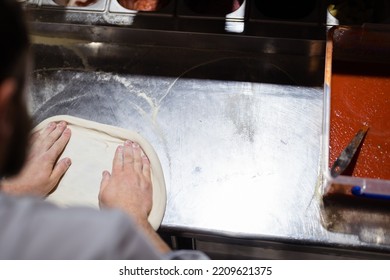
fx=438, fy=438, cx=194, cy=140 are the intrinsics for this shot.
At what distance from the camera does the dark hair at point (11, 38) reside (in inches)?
33.4

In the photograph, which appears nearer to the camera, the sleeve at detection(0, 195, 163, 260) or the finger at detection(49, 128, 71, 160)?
the sleeve at detection(0, 195, 163, 260)

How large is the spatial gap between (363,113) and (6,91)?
144 cm

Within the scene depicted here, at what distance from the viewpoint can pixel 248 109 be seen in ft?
6.54

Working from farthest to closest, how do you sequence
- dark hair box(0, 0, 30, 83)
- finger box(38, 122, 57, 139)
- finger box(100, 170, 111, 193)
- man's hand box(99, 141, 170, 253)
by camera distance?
finger box(38, 122, 57, 139) < finger box(100, 170, 111, 193) < man's hand box(99, 141, 170, 253) < dark hair box(0, 0, 30, 83)

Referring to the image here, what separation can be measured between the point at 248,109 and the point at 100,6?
34.7 inches

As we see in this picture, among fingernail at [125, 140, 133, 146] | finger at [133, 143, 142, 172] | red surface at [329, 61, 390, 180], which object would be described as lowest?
finger at [133, 143, 142, 172]

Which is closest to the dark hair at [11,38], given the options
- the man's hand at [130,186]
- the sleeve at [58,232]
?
the sleeve at [58,232]

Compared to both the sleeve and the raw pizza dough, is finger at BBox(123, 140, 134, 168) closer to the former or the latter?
the raw pizza dough

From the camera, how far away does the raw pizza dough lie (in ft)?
5.95

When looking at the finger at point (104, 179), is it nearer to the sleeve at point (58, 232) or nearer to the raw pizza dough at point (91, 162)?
the raw pizza dough at point (91, 162)

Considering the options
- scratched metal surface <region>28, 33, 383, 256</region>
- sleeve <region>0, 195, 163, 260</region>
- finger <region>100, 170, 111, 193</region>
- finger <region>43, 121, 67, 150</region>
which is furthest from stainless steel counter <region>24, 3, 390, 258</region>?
sleeve <region>0, 195, 163, 260</region>

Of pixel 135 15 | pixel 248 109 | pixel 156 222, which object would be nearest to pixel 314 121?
pixel 248 109

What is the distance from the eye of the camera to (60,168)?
6.11 ft

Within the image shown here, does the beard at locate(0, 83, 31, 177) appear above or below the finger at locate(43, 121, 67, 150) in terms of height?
above
